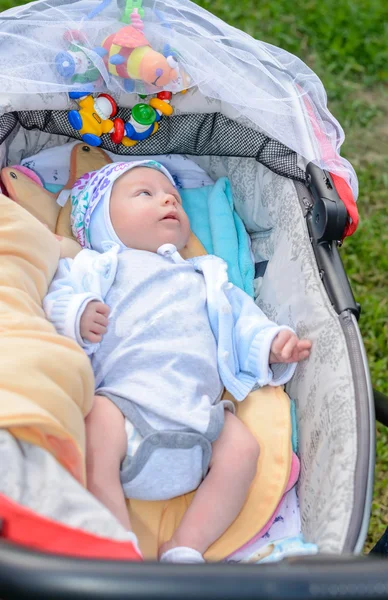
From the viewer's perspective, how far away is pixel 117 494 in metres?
1.36

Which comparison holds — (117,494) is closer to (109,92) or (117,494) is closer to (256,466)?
(256,466)

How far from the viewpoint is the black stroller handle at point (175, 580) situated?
2.46 feet

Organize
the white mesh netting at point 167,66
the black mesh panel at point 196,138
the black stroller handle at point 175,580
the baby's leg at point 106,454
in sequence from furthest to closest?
the black mesh panel at point 196,138 → the white mesh netting at point 167,66 → the baby's leg at point 106,454 → the black stroller handle at point 175,580

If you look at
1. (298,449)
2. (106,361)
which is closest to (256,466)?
(298,449)

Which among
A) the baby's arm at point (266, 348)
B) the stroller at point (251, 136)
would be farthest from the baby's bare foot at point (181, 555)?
the baby's arm at point (266, 348)

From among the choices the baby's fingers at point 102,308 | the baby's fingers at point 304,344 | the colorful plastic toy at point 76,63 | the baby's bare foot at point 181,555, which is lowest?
the baby's bare foot at point 181,555

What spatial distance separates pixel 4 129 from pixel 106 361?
72 cm

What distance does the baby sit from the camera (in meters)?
1.43

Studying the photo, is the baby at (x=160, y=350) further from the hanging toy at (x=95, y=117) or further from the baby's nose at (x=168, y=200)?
the hanging toy at (x=95, y=117)

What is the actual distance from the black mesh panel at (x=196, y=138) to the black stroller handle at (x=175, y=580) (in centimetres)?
129

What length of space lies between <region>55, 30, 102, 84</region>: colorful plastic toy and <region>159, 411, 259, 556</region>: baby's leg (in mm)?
989

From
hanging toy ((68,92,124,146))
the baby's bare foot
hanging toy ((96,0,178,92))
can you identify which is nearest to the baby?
the baby's bare foot

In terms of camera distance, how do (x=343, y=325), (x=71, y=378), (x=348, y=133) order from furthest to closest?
(x=348, y=133) → (x=343, y=325) → (x=71, y=378)

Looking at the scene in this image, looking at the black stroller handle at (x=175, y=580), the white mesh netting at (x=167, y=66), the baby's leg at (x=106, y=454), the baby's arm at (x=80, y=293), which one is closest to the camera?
the black stroller handle at (x=175, y=580)
